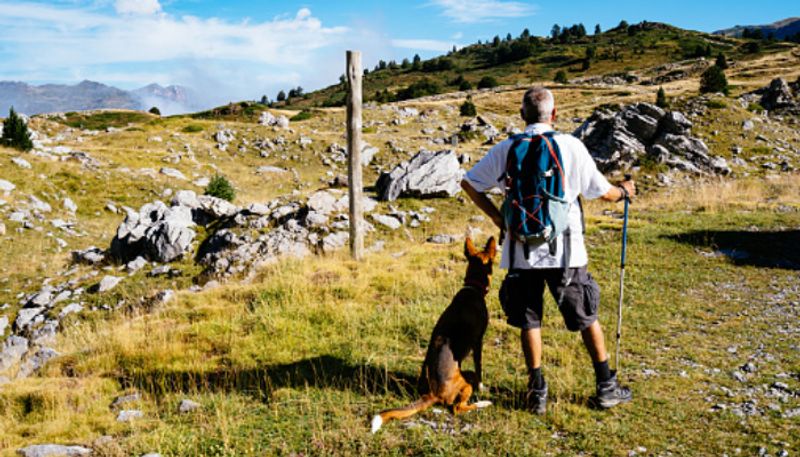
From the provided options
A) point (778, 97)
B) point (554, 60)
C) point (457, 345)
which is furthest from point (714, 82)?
point (554, 60)

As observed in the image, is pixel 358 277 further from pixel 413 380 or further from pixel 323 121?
pixel 323 121

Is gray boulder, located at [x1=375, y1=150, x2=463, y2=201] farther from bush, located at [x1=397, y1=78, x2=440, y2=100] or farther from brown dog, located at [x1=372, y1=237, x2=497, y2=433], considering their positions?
Result: bush, located at [x1=397, y1=78, x2=440, y2=100]

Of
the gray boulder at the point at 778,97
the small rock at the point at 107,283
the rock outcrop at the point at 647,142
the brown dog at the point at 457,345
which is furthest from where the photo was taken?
the gray boulder at the point at 778,97

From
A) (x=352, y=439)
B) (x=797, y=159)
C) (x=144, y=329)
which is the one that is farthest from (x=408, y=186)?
(x=797, y=159)

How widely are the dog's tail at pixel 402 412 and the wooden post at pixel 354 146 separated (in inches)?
259

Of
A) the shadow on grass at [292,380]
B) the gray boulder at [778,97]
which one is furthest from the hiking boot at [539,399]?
the gray boulder at [778,97]

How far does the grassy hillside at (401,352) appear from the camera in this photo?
4156 millimetres

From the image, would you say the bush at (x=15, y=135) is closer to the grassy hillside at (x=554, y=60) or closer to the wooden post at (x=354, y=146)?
the wooden post at (x=354, y=146)

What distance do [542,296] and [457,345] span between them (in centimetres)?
85

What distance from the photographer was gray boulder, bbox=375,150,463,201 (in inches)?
639

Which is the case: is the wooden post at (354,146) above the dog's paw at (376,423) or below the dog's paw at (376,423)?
above

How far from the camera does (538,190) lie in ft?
12.5

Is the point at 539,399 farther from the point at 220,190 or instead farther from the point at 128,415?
the point at 220,190

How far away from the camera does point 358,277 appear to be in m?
9.19
